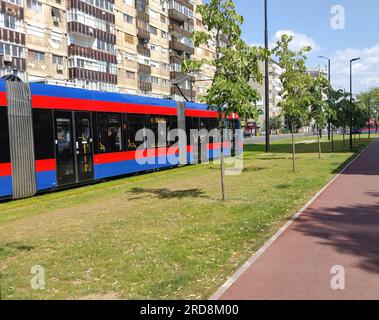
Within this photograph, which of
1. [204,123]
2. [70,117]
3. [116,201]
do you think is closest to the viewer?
[116,201]

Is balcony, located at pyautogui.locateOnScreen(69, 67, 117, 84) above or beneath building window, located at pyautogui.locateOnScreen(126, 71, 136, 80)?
beneath

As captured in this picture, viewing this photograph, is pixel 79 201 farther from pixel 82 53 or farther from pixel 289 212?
pixel 82 53

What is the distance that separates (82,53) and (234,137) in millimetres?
27115

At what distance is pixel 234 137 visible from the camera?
29.5m

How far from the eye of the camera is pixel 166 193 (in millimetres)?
13906

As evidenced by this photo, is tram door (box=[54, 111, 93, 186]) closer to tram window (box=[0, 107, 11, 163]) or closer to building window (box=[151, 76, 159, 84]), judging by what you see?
tram window (box=[0, 107, 11, 163])

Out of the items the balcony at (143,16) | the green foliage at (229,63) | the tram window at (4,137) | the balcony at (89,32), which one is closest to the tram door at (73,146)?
the tram window at (4,137)

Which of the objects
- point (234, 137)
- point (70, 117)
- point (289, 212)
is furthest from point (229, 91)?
point (234, 137)

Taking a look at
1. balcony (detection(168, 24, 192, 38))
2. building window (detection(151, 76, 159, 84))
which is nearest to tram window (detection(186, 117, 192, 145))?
building window (detection(151, 76, 159, 84))

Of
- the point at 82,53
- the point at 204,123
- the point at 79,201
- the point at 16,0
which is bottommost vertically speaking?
the point at 79,201

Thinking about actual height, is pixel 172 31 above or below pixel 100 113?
above

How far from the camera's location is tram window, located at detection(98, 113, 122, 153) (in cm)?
1705

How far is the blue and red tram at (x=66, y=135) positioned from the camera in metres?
13.2

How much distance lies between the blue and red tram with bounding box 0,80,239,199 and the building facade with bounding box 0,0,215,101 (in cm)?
942
